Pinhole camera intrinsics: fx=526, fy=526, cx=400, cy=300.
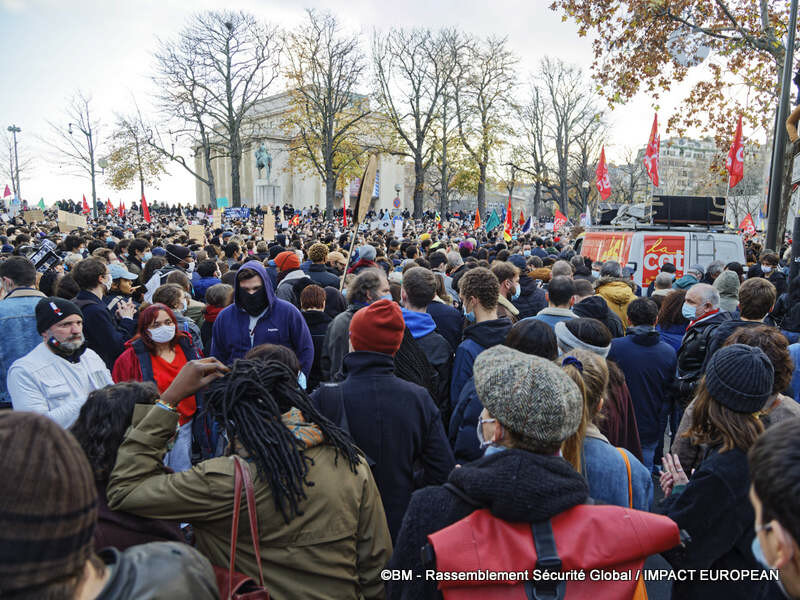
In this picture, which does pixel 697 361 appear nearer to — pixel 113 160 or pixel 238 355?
pixel 238 355

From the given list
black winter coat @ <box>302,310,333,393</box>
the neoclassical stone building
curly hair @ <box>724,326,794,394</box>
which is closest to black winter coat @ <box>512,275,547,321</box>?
black winter coat @ <box>302,310,333,393</box>

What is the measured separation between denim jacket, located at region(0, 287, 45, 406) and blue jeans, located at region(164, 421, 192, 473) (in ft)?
5.08

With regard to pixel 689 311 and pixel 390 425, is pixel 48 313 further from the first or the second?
pixel 689 311

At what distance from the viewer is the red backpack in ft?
4.98

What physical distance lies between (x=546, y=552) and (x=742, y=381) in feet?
4.62

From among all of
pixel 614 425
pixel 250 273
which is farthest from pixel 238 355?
pixel 614 425

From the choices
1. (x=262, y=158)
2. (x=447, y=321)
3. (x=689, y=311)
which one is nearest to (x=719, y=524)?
(x=447, y=321)

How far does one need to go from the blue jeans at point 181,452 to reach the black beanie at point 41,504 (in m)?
3.03

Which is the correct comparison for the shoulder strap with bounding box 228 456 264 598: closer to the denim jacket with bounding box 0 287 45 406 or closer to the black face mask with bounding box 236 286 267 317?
the black face mask with bounding box 236 286 267 317

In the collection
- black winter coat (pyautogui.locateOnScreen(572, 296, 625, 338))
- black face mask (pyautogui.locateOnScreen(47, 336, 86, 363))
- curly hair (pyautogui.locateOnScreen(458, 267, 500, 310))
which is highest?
curly hair (pyautogui.locateOnScreen(458, 267, 500, 310))

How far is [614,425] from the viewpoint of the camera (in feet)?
11.1

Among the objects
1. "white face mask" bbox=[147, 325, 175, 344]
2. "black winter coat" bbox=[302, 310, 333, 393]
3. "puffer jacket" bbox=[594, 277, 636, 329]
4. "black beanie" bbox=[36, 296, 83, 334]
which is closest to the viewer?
"black beanie" bbox=[36, 296, 83, 334]

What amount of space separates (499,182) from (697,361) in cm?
4341

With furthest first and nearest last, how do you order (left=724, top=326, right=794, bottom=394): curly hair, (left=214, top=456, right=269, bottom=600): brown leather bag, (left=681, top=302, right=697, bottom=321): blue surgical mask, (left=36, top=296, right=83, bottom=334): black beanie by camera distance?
(left=681, top=302, right=697, bottom=321): blue surgical mask → (left=36, top=296, right=83, bottom=334): black beanie → (left=724, top=326, right=794, bottom=394): curly hair → (left=214, top=456, right=269, bottom=600): brown leather bag
